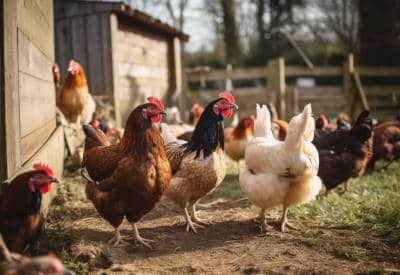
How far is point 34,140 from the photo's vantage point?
4082mm

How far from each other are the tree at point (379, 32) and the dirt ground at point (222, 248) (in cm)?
1285

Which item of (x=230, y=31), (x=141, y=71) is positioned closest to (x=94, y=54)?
(x=141, y=71)

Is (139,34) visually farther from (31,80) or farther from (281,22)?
(281,22)

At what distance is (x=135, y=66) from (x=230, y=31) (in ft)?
31.3

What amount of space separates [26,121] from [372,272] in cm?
325

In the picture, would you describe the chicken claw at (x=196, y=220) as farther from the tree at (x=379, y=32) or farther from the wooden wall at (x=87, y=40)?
the tree at (x=379, y=32)

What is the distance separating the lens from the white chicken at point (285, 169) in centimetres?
370

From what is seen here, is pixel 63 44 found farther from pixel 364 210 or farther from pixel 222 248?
pixel 364 210

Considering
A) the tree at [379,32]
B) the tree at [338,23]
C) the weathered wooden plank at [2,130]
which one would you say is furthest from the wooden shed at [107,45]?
the tree at [338,23]

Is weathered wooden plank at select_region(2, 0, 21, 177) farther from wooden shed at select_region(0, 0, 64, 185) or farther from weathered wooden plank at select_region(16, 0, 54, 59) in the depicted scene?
weathered wooden plank at select_region(16, 0, 54, 59)

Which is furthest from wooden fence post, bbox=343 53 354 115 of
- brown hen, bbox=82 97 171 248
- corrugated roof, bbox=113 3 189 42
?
brown hen, bbox=82 97 171 248

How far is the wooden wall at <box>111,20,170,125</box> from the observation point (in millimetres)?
9195

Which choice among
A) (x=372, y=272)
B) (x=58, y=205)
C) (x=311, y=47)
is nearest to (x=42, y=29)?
(x=58, y=205)

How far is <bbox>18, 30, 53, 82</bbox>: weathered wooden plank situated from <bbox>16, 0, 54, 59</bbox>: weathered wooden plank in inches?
3.2
